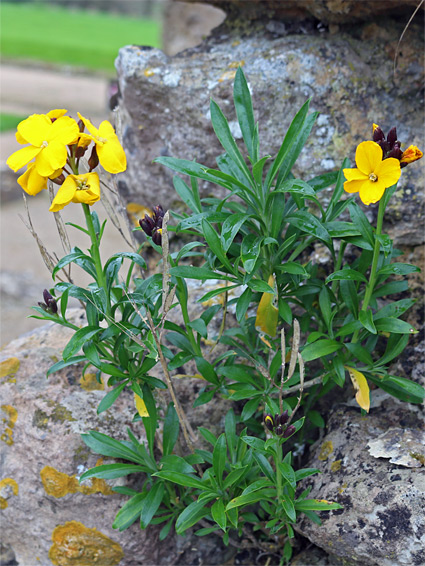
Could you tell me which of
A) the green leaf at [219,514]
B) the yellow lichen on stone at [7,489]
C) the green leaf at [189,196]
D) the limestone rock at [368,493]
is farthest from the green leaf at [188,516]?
the green leaf at [189,196]

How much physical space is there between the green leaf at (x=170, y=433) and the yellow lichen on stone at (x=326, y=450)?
0.43 meters

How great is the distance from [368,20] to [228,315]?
1.17 metres

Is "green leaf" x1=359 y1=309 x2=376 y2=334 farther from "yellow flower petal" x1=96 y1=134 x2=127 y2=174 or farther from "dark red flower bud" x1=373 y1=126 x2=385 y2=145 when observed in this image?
"yellow flower petal" x1=96 y1=134 x2=127 y2=174

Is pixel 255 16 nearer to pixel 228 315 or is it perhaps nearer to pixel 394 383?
pixel 228 315

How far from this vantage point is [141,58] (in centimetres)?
214

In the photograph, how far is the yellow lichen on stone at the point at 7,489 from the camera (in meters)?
1.77

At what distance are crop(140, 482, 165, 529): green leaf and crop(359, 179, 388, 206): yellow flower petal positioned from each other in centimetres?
96

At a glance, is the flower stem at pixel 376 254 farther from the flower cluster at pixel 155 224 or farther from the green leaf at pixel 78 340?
the green leaf at pixel 78 340

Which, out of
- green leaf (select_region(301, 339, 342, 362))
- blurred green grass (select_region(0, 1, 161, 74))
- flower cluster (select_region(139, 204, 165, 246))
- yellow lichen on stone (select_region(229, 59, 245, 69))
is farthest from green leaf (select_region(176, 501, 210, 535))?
blurred green grass (select_region(0, 1, 161, 74))

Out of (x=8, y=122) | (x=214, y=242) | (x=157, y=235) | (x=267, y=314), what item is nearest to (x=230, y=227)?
(x=214, y=242)

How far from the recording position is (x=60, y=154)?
→ 121 centimetres

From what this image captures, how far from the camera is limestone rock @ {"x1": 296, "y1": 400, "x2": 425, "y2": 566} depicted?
4.53 feet

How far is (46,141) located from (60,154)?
53 mm

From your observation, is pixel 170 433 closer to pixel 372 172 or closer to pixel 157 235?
pixel 157 235
